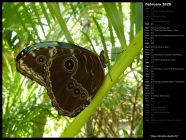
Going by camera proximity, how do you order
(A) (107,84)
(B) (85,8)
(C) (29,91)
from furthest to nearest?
(C) (29,91)
(B) (85,8)
(A) (107,84)

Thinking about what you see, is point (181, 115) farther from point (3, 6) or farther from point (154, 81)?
point (3, 6)

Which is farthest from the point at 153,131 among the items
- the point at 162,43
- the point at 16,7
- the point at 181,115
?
the point at 16,7

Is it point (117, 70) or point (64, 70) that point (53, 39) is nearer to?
point (64, 70)

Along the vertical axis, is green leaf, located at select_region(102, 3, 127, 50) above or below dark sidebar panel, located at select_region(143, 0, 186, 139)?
above

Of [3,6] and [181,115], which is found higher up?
[3,6]

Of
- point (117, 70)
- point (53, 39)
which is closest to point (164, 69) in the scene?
point (117, 70)
